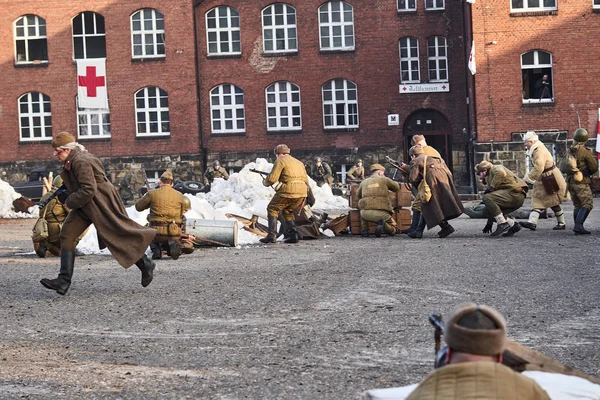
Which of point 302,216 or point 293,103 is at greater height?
point 293,103

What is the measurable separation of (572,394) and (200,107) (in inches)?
Result: 1638

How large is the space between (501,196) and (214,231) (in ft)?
15.9

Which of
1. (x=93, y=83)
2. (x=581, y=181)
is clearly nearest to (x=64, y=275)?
(x=581, y=181)

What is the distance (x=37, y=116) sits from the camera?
Result: 45.3m

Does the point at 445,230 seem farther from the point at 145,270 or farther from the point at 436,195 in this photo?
the point at 145,270

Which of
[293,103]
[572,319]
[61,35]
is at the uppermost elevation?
[61,35]

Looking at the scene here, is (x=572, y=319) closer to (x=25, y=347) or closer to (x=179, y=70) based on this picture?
(x=25, y=347)

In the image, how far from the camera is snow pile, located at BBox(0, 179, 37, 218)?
35156mm

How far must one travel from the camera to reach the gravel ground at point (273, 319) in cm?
673

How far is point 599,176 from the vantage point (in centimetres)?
3772

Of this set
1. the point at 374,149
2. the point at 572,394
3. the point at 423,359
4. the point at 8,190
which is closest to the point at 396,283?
the point at 423,359

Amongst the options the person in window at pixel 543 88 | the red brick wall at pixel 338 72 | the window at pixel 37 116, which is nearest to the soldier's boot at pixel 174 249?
the person in window at pixel 543 88

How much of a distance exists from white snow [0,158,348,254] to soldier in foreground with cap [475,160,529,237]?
11.9 ft

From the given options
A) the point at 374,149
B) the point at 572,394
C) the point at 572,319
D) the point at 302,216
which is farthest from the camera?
the point at 374,149
